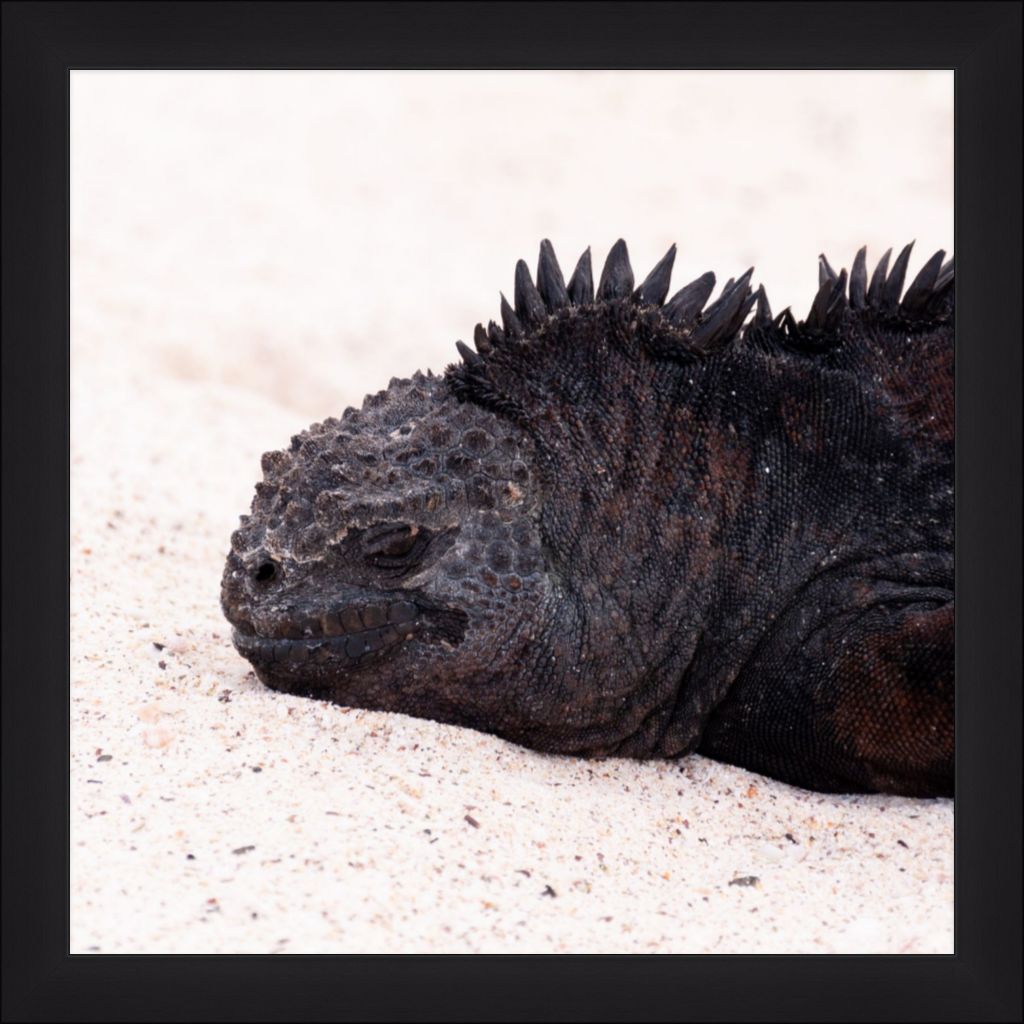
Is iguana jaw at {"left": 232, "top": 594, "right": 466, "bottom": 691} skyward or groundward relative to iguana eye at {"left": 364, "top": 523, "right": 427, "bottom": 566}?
groundward

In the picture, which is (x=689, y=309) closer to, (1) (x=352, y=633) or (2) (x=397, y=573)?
(2) (x=397, y=573)

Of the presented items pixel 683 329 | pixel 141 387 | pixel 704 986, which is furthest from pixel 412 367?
pixel 704 986

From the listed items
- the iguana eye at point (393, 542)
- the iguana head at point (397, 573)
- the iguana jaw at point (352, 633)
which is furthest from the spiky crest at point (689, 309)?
the iguana jaw at point (352, 633)

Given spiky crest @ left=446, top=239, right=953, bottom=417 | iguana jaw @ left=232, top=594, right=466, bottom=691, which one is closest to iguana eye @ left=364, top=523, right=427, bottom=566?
iguana jaw @ left=232, top=594, right=466, bottom=691

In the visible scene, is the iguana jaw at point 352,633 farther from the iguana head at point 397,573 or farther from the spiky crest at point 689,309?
the spiky crest at point 689,309

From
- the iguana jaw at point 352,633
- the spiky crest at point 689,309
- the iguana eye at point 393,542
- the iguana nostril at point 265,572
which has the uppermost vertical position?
the spiky crest at point 689,309

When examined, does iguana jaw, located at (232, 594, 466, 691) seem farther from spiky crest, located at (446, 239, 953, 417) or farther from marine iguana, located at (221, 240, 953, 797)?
spiky crest, located at (446, 239, 953, 417)

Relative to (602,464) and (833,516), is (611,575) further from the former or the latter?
(833,516)
